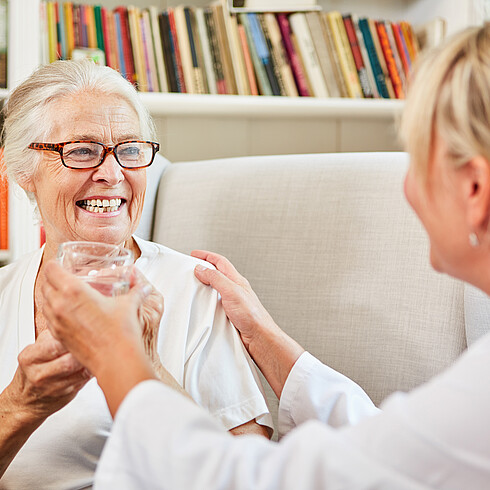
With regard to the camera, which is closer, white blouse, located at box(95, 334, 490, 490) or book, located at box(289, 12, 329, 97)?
white blouse, located at box(95, 334, 490, 490)

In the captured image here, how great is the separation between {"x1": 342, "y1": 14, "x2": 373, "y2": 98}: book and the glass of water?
4.93 ft

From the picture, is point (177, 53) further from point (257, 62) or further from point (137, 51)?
point (257, 62)

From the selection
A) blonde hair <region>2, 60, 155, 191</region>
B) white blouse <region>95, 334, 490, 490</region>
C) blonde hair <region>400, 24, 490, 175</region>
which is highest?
blonde hair <region>2, 60, 155, 191</region>

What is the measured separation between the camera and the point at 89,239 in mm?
1446

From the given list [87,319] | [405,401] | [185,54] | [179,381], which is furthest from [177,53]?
[405,401]

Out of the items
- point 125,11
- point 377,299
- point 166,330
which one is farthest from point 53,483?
point 125,11

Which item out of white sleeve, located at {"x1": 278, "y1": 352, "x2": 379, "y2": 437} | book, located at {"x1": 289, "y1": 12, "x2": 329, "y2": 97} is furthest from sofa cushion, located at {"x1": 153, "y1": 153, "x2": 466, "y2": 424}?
book, located at {"x1": 289, "y1": 12, "x2": 329, "y2": 97}

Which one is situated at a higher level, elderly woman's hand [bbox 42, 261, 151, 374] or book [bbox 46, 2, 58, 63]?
book [bbox 46, 2, 58, 63]

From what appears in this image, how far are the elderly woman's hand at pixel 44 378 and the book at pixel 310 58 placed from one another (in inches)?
61.1

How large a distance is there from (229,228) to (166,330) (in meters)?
0.48

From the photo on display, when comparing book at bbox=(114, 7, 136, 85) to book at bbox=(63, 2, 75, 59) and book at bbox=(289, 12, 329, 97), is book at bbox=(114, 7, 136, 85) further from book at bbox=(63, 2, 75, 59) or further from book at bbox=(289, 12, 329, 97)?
book at bbox=(289, 12, 329, 97)

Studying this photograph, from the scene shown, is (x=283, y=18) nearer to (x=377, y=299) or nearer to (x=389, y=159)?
(x=389, y=159)

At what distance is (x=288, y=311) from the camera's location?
1690 millimetres

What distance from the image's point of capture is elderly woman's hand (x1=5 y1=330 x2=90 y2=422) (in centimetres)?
101
